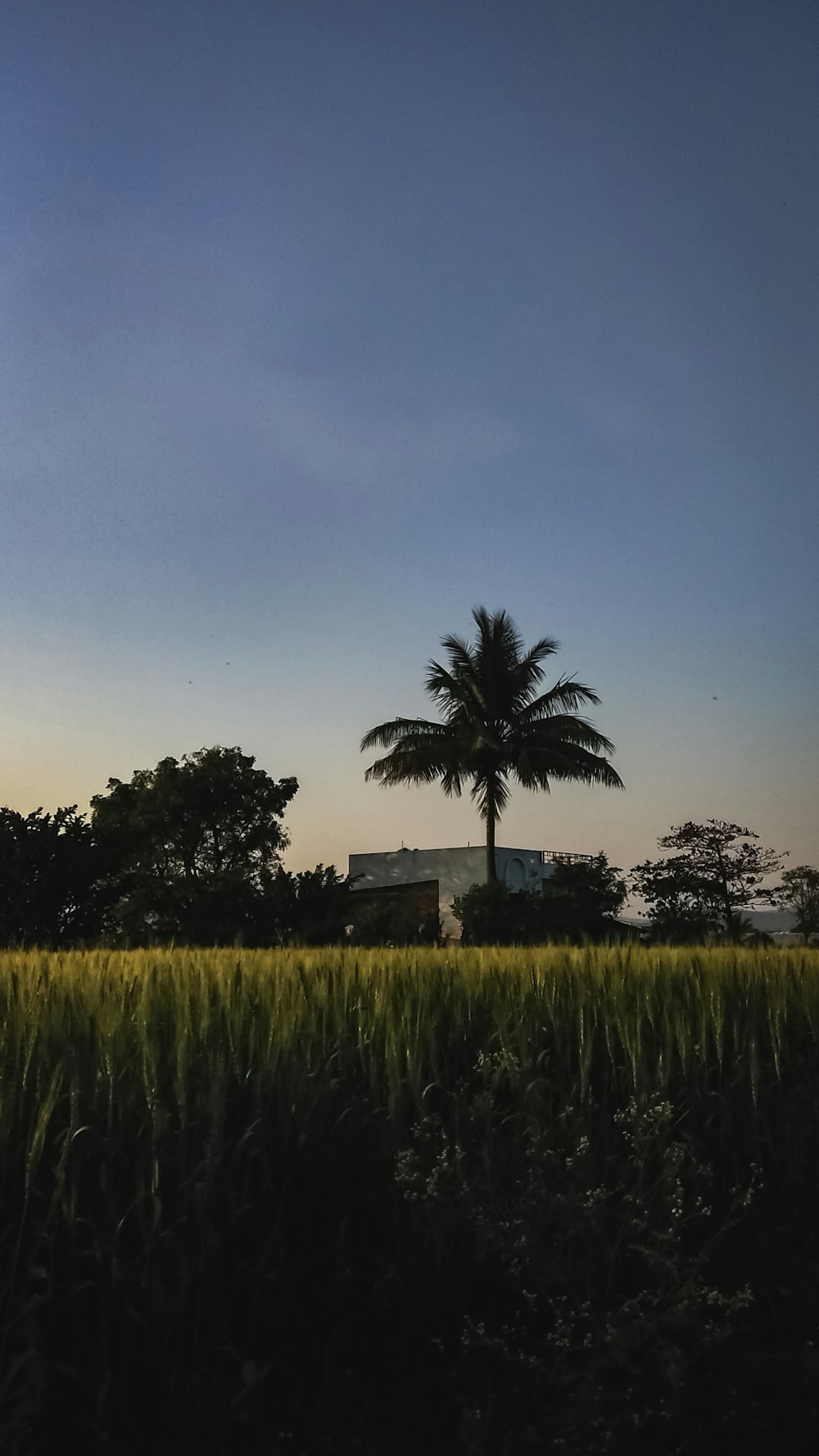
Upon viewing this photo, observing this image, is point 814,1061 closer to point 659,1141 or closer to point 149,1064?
point 659,1141

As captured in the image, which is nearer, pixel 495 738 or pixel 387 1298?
pixel 387 1298

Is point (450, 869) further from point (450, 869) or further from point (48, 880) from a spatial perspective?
→ point (48, 880)

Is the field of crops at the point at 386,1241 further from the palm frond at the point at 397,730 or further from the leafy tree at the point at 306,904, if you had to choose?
the palm frond at the point at 397,730

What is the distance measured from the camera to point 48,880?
1983 centimetres

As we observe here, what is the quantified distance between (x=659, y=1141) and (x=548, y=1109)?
0.46 m

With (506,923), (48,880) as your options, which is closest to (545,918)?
(506,923)

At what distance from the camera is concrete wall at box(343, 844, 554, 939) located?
44.5 metres

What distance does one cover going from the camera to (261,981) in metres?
5.72

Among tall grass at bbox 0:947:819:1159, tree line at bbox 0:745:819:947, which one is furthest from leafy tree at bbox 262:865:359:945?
tall grass at bbox 0:947:819:1159

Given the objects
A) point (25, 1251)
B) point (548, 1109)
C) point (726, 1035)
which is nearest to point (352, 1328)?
point (25, 1251)

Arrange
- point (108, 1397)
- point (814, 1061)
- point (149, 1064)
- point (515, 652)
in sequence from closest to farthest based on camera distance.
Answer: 1. point (108, 1397)
2. point (149, 1064)
3. point (814, 1061)
4. point (515, 652)

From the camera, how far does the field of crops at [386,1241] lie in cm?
312

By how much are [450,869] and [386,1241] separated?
4240 cm

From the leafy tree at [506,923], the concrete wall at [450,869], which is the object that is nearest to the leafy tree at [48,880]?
the leafy tree at [506,923]
